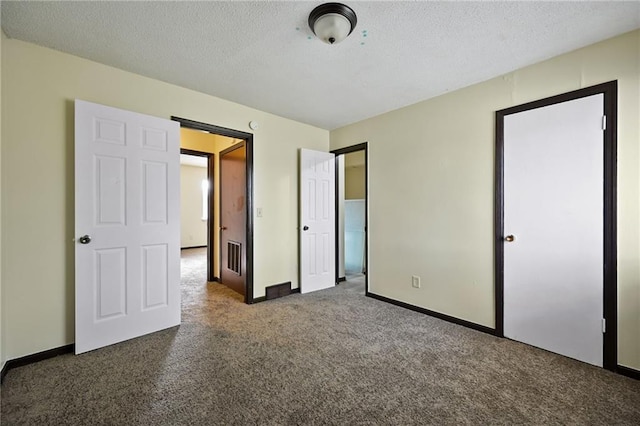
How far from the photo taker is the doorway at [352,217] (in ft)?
12.9

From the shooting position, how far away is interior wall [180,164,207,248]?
795cm

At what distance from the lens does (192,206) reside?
26.8ft

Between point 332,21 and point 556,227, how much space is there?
7.46 feet

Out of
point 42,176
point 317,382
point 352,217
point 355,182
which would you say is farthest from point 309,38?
point 355,182

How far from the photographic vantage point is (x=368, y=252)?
3.65 meters

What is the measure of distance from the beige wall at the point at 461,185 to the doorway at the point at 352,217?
0.16 metres

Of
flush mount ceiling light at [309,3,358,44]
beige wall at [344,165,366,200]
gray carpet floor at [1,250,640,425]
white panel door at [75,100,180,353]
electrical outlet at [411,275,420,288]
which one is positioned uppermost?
flush mount ceiling light at [309,3,358,44]

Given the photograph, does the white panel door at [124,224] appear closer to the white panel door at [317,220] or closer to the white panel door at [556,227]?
the white panel door at [317,220]

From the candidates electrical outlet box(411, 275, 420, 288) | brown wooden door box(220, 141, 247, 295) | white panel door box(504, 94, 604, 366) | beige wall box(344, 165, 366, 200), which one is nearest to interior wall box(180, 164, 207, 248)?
brown wooden door box(220, 141, 247, 295)

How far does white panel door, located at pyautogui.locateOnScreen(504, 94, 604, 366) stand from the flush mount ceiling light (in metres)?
1.69

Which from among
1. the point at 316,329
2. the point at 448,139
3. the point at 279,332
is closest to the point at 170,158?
the point at 279,332

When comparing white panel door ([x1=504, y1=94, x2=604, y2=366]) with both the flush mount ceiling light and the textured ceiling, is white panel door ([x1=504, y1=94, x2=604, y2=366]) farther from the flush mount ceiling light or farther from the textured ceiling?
the flush mount ceiling light

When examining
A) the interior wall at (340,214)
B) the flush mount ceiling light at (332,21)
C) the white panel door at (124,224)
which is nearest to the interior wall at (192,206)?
the interior wall at (340,214)

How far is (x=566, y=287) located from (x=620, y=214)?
636mm
